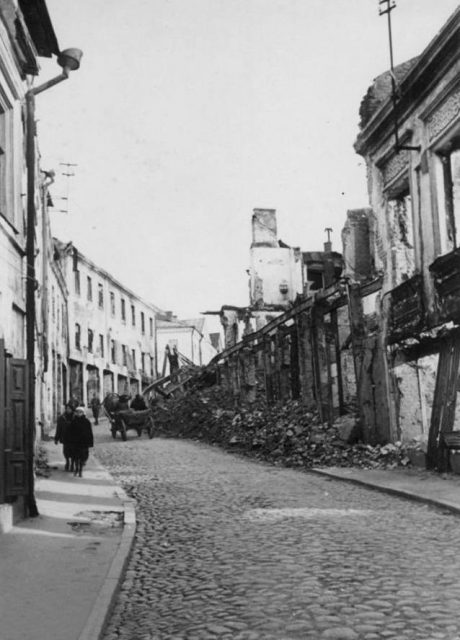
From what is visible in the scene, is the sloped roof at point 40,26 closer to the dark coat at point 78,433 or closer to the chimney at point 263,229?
the dark coat at point 78,433

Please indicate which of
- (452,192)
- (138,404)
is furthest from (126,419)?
(452,192)

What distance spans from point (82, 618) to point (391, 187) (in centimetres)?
1291

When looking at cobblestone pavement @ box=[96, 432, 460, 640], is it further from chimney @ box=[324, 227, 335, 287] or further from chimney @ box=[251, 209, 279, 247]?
chimney @ box=[251, 209, 279, 247]

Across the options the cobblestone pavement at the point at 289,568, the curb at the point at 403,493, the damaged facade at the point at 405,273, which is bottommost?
the cobblestone pavement at the point at 289,568

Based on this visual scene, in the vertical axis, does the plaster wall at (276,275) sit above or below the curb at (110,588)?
above

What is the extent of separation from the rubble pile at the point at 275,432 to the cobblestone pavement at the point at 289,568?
3.48 m

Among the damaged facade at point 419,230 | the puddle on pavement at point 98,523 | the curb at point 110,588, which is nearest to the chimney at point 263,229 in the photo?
the damaged facade at point 419,230

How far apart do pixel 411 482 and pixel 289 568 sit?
244 inches

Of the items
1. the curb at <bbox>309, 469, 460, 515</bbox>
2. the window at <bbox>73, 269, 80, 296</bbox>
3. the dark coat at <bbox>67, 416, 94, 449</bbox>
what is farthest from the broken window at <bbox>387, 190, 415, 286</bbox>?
the window at <bbox>73, 269, 80, 296</bbox>

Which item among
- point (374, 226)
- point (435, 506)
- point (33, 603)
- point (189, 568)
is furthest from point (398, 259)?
point (33, 603)

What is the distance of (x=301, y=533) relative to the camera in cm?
796

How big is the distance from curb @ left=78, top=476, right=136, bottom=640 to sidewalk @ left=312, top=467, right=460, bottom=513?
395cm

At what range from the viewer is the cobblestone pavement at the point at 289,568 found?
4.71 meters

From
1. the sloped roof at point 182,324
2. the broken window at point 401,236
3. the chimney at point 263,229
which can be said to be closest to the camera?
the broken window at point 401,236
